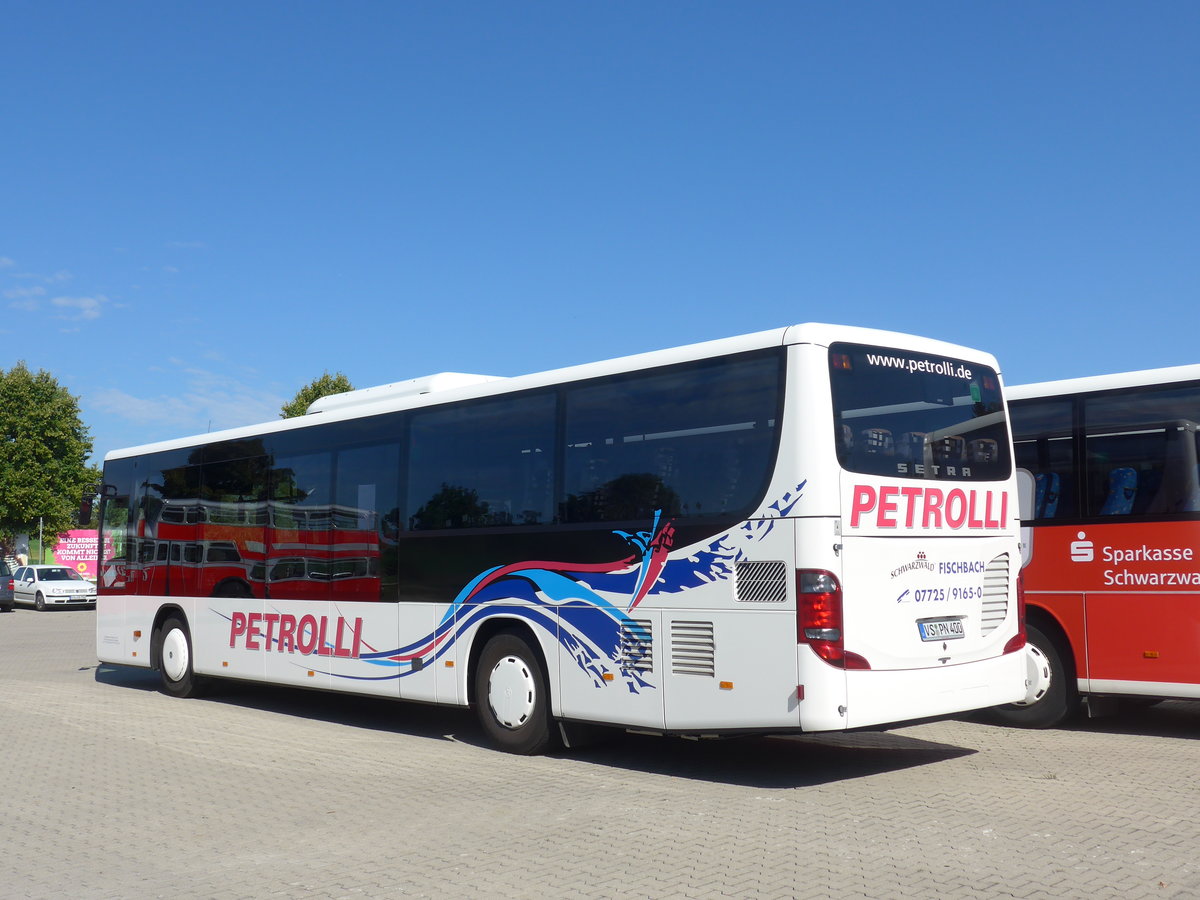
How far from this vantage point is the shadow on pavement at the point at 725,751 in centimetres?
906

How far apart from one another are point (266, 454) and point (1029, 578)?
27.2 ft

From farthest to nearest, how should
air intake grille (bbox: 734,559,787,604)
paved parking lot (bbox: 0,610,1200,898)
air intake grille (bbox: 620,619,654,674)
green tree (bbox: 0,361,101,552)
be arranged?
1. green tree (bbox: 0,361,101,552)
2. air intake grille (bbox: 620,619,654,674)
3. air intake grille (bbox: 734,559,787,604)
4. paved parking lot (bbox: 0,610,1200,898)

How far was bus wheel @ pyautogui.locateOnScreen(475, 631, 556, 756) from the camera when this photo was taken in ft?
32.7

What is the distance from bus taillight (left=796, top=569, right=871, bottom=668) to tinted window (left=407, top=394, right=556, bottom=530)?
8.75 ft

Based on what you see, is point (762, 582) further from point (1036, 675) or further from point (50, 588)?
point (50, 588)

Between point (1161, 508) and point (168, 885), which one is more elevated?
point (1161, 508)

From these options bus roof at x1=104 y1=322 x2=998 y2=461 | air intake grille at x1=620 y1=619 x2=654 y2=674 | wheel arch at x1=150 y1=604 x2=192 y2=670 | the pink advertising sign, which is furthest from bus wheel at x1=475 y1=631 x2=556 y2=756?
the pink advertising sign

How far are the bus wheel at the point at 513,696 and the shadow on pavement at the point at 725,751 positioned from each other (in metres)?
0.28

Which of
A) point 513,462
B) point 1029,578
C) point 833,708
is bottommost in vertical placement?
point 833,708

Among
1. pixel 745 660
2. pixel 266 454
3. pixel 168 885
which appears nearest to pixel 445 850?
pixel 168 885

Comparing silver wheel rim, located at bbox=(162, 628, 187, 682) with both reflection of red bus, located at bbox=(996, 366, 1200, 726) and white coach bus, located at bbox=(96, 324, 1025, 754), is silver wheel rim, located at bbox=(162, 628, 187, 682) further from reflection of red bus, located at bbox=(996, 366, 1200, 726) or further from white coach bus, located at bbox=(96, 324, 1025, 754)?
reflection of red bus, located at bbox=(996, 366, 1200, 726)

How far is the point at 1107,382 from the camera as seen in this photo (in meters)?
10.8

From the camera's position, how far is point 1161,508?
10.3m

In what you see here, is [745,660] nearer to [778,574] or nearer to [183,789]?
[778,574]
